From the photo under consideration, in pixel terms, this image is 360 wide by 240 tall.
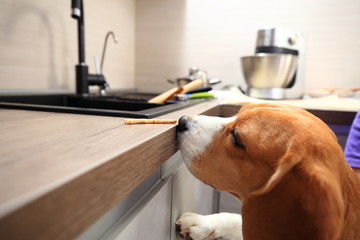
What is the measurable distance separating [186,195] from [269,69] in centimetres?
90

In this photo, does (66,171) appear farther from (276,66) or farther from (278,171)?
(276,66)

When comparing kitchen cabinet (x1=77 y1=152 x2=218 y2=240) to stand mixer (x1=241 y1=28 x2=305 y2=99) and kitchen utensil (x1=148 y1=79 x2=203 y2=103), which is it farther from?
stand mixer (x1=241 y1=28 x2=305 y2=99)

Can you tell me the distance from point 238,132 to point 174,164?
19 cm

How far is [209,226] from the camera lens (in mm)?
773

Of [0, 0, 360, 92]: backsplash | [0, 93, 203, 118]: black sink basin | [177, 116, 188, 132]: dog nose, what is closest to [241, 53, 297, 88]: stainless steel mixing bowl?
[0, 93, 203, 118]: black sink basin

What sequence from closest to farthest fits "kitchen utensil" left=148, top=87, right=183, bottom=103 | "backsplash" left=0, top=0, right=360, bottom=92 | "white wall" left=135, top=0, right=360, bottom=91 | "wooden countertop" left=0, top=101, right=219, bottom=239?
"wooden countertop" left=0, top=101, right=219, bottom=239, "kitchen utensil" left=148, top=87, right=183, bottom=103, "backsplash" left=0, top=0, right=360, bottom=92, "white wall" left=135, top=0, right=360, bottom=91

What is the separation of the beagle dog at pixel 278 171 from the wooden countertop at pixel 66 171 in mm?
186

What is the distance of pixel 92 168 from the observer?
0.79 feet

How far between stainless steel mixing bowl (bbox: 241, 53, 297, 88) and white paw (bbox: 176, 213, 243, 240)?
815mm

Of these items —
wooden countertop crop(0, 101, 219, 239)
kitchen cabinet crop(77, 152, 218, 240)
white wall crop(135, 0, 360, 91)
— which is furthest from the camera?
white wall crop(135, 0, 360, 91)

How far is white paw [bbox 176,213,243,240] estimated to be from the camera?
71 cm

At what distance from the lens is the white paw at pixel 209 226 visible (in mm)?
711

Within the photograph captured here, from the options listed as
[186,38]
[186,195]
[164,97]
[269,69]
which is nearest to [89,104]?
[164,97]

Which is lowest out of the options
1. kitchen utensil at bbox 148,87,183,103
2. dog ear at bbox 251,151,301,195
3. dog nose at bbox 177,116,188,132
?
dog ear at bbox 251,151,301,195
